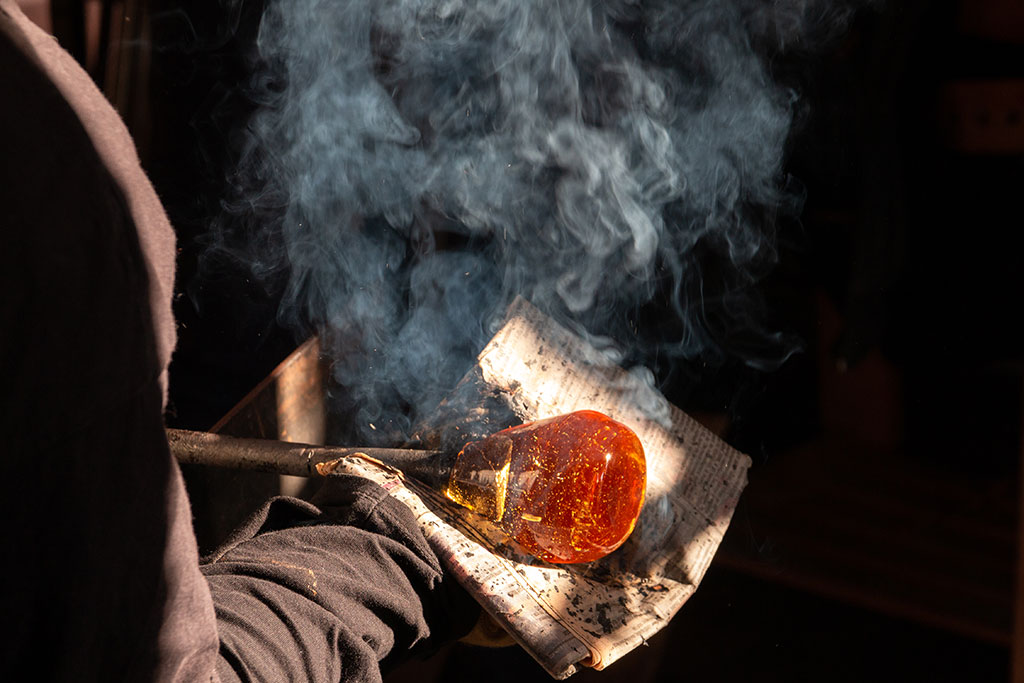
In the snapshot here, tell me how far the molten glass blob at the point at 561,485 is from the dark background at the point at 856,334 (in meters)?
0.68

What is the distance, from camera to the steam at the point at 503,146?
1863 mm

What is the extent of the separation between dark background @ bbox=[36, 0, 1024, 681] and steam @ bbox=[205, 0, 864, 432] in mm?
213

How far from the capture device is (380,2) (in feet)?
6.18

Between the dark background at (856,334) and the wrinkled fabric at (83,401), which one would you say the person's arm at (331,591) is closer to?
the wrinkled fabric at (83,401)

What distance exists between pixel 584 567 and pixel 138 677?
28.9 inches

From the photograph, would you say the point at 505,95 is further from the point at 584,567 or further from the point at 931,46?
the point at 931,46

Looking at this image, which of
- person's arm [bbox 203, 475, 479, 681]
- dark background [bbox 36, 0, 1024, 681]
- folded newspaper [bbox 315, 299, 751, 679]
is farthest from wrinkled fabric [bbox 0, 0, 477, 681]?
dark background [bbox 36, 0, 1024, 681]

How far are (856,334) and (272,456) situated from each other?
78.6 inches

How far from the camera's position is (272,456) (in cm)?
120

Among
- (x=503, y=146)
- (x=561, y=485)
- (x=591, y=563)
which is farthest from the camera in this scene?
(x=503, y=146)

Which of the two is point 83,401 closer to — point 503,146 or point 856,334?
point 503,146

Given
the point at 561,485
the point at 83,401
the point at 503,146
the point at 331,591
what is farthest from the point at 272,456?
the point at 503,146

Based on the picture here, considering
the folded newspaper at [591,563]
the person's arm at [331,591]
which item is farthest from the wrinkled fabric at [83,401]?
the folded newspaper at [591,563]

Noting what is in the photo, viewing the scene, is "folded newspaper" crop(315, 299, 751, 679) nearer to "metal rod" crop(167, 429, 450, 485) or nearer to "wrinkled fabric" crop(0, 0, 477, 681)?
"metal rod" crop(167, 429, 450, 485)
